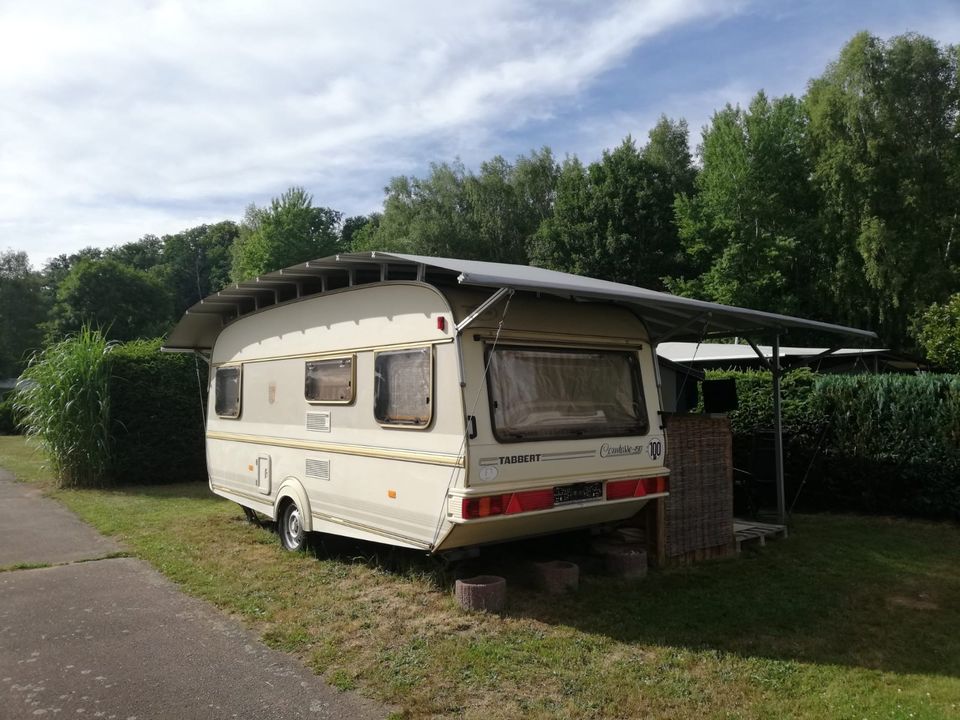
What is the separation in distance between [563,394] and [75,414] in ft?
32.2

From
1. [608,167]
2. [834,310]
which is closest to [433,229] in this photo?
[608,167]

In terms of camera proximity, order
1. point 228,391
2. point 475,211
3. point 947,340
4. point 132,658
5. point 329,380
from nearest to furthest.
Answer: point 132,658
point 329,380
point 228,391
point 947,340
point 475,211

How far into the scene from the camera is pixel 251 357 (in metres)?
8.49

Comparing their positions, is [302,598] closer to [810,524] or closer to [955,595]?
[955,595]

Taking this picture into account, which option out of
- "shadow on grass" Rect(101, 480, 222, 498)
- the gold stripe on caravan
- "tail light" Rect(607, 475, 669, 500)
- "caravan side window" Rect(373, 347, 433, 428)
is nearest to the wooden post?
"tail light" Rect(607, 475, 669, 500)

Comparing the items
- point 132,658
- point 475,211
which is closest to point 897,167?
point 475,211

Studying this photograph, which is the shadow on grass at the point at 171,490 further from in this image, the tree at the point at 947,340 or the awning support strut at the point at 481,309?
the tree at the point at 947,340

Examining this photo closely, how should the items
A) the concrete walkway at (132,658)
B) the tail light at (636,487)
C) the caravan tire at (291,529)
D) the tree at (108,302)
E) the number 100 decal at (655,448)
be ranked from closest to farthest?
1. the concrete walkway at (132,658)
2. the tail light at (636,487)
3. the number 100 decal at (655,448)
4. the caravan tire at (291,529)
5. the tree at (108,302)

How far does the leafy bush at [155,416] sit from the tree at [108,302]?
34.6m

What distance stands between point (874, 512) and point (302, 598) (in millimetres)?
7167

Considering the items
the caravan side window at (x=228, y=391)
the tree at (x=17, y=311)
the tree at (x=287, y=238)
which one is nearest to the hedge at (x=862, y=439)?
the caravan side window at (x=228, y=391)

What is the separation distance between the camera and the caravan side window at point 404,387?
18.6 ft

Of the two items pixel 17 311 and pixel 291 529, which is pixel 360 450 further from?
pixel 17 311

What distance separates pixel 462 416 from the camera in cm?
529
